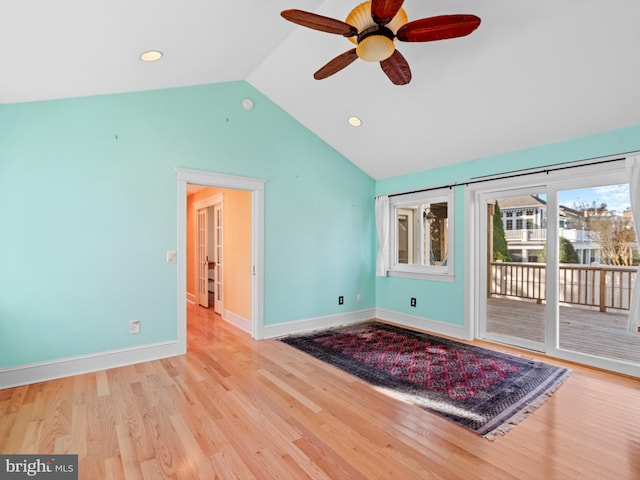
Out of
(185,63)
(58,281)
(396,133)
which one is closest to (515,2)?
(396,133)

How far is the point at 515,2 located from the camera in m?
2.34

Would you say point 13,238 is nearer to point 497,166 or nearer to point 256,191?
point 256,191

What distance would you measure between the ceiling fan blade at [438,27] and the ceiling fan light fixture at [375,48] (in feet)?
0.30

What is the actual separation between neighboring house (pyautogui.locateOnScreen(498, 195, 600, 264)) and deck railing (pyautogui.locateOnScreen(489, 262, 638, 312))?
0.12m

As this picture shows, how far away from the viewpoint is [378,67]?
128 inches

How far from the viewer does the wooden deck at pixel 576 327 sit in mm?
3367

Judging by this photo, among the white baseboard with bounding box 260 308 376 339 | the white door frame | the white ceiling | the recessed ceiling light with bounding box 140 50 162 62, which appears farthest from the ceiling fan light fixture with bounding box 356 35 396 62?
the white baseboard with bounding box 260 308 376 339

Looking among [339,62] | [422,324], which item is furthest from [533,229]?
[339,62]

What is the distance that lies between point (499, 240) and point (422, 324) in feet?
5.19

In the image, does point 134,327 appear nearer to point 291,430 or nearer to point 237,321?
point 237,321

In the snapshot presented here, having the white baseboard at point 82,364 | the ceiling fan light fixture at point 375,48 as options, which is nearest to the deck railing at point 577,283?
the ceiling fan light fixture at point 375,48

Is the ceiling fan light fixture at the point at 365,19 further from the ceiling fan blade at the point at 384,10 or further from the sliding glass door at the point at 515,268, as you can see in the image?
the sliding glass door at the point at 515,268

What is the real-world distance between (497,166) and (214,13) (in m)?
3.41

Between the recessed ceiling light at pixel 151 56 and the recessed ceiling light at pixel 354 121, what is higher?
the recessed ceiling light at pixel 151 56
